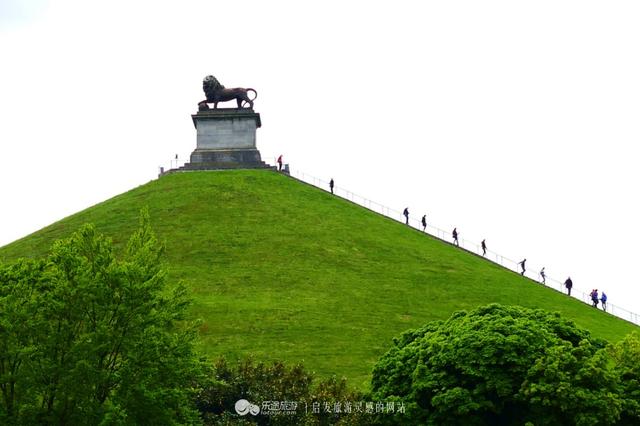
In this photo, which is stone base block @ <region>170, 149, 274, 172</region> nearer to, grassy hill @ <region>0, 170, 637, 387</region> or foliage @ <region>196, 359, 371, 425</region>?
grassy hill @ <region>0, 170, 637, 387</region>

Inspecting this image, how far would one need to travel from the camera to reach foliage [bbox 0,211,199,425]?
22.0 metres

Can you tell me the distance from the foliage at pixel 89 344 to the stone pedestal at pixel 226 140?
4436 cm

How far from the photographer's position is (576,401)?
2436 centimetres

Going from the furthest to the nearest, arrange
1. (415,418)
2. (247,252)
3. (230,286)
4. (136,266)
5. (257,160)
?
(257,160), (247,252), (230,286), (415,418), (136,266)

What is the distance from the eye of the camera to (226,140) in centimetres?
6912

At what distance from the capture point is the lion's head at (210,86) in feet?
224

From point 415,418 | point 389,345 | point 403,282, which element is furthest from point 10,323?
point 403,282

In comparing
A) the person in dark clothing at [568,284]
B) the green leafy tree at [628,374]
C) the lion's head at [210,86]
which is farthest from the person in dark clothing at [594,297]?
the lion's head at [210,86]

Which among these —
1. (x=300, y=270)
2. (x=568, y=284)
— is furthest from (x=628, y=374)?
(x=568, y=284)

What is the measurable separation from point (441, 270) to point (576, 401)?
26.5m

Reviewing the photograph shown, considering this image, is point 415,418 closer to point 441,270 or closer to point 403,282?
point 403,282

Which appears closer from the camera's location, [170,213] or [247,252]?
[247,252]

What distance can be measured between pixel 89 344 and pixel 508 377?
12.3 meters

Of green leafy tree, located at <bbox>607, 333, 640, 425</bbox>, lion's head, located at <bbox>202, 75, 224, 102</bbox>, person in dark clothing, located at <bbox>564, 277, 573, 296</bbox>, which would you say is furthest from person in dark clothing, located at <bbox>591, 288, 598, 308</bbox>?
lion's head, located at <bbox>202, 75, 224, 102</bbox>
